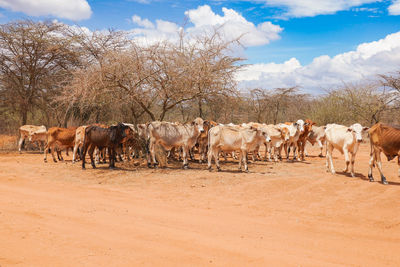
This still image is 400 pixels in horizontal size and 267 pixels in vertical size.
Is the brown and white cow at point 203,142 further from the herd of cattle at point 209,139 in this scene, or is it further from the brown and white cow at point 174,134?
the brown and white cow at point 174,134

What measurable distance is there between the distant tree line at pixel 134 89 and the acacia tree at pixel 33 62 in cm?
6

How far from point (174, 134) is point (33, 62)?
1258 cm

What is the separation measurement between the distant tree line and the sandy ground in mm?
4136

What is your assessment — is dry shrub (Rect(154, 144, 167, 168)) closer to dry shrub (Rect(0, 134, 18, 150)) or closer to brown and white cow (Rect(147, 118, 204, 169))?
brown and white cow (Rect(147, 118, 204, 169))

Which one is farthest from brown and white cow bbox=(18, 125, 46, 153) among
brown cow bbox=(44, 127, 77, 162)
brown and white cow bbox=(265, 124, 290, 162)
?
brown and white cow bbox=(265, 124, 290, 162)

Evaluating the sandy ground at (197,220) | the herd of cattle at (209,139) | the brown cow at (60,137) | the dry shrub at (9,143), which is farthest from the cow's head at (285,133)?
the dry shrub at (9,143)

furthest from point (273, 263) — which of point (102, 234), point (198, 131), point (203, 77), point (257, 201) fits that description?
point (203, 77)

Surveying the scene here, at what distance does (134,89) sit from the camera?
14242mm

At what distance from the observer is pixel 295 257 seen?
195 inches

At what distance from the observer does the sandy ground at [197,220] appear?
482 cm

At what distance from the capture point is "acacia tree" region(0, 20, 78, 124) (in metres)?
20.5

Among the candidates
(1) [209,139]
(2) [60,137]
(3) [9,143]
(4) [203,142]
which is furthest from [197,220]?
(3) [9,143]

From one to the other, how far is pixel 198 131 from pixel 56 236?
9032 mm

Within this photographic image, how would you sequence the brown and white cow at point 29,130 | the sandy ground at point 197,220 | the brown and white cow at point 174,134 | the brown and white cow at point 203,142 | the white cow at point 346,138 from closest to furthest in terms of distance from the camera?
the sandy ground at point 197,220
the white cow at point 346,138
the brown and white cow at point 174,134
the brown and white cow at point 203,142
the brown and white cow at point 29,130
